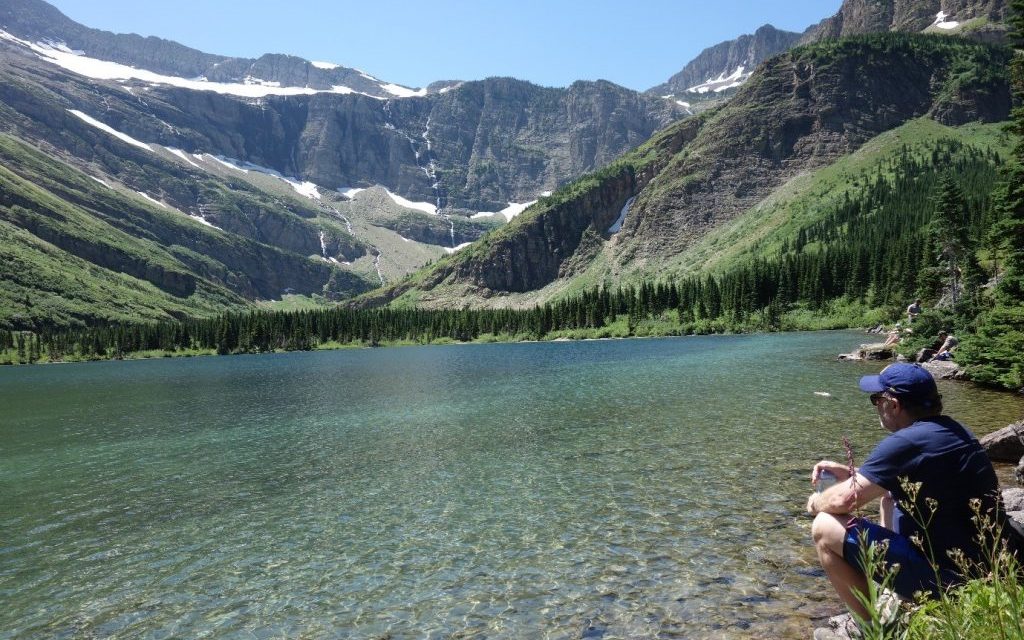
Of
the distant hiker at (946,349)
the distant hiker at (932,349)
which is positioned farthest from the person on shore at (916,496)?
the distant hiker at (932,349)

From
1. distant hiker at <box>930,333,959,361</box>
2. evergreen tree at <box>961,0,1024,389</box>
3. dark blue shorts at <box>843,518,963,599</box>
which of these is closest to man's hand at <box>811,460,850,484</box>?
dark blue shorts at <box>843,518,963,599</box>

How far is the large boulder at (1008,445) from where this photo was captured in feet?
60.8

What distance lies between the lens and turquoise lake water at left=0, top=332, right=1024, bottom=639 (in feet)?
38.7

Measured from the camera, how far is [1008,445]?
18.6 m

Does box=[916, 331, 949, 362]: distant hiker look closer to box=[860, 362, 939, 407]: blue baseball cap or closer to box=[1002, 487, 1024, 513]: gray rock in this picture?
box=[1002, 487, 1024, 513]: gray rock

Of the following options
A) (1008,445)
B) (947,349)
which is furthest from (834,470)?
(947,349)

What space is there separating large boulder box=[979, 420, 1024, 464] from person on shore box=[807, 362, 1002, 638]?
612 inches

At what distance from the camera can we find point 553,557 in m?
14.2

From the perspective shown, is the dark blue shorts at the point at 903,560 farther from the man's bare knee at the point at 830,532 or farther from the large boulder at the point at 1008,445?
the large boulder at the point at 1008,445

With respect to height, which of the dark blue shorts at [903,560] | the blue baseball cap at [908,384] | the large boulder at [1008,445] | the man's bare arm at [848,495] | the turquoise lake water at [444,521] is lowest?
the turquoise lake water at [444,521]

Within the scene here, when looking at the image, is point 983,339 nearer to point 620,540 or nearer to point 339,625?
point 620,540

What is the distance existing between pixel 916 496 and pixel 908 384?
1447 mm

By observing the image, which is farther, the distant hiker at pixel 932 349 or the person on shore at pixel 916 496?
the distant hiker at pixel 932 349

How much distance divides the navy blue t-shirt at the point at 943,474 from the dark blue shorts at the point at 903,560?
0.18m
